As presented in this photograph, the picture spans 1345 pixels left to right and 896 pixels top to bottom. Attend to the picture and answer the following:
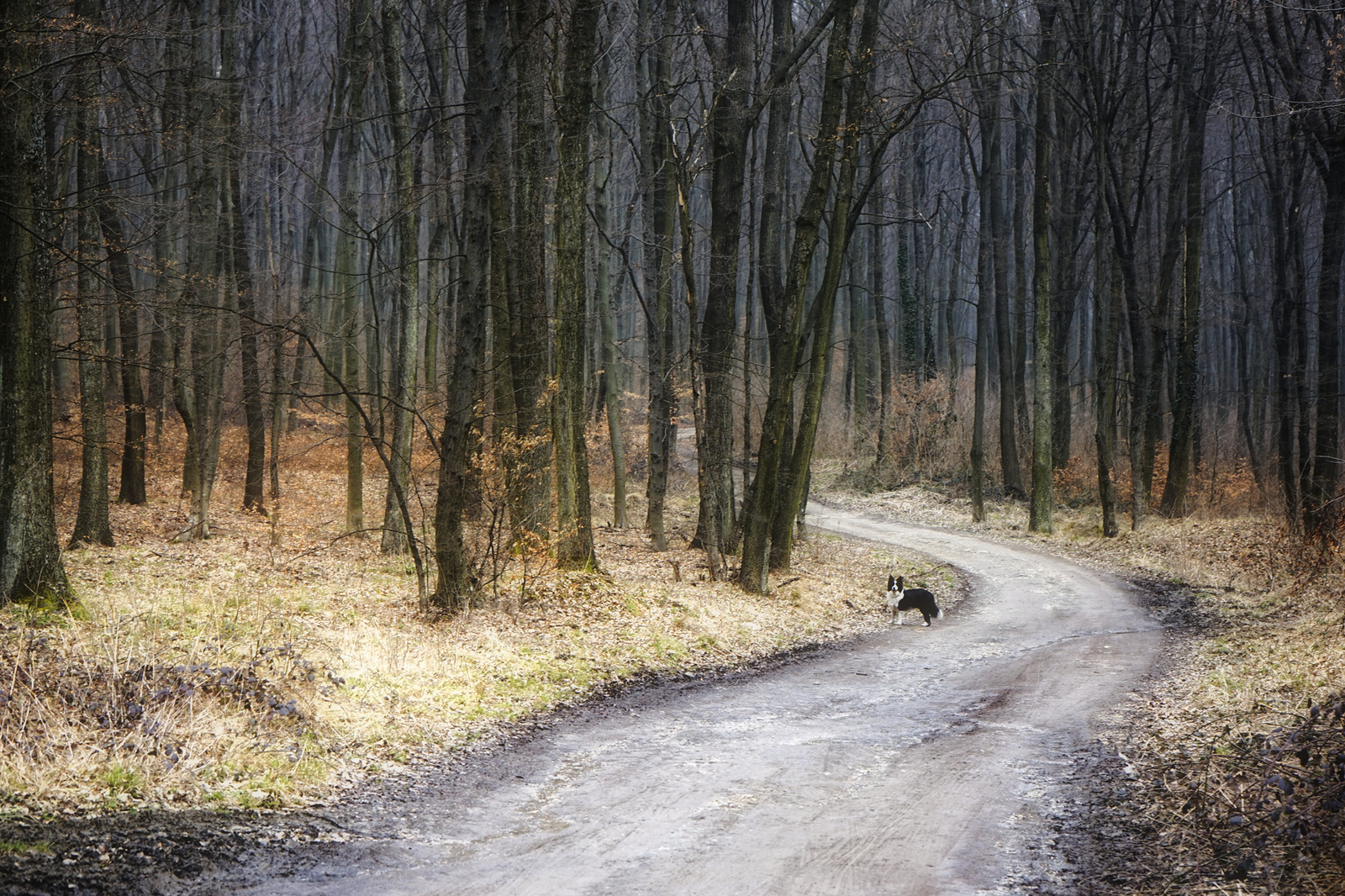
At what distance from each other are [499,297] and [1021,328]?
20.6 m

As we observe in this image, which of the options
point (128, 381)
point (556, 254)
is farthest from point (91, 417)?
point (556, 254)

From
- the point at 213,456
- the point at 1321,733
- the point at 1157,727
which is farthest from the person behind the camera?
the point at 213,456

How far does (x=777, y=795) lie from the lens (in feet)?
20.9

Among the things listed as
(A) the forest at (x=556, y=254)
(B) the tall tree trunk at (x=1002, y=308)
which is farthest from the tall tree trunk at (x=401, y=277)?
(B) the tall tree trunk at (x=1002, y=308)

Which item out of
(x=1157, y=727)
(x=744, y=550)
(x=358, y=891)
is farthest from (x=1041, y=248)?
(x=358, y=891)

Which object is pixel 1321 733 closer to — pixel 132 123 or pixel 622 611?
pixel 622 611

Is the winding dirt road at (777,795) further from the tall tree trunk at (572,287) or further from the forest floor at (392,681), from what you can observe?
the tall tree trunk at (572,287)

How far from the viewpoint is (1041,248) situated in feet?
75.6

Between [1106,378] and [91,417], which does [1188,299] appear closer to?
[1106,378]

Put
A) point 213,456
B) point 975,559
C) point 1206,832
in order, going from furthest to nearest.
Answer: point 975,559, point 213,456, point 1206,832

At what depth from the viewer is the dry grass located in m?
5.71

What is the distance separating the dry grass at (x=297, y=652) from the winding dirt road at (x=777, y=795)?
2.69 feet

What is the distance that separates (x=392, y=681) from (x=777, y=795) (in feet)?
11.9

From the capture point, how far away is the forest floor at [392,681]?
16.8ft
